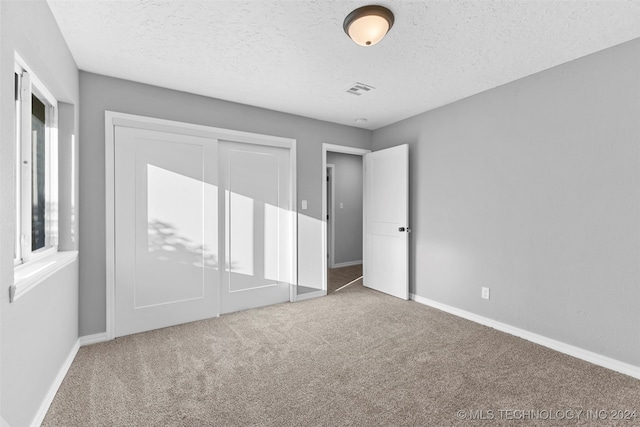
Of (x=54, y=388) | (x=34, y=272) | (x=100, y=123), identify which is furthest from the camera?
(x=100, y=123)

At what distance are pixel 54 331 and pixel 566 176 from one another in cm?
402

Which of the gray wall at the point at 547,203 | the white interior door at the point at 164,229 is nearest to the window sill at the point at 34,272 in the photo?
the white interior door at the point at 164,229

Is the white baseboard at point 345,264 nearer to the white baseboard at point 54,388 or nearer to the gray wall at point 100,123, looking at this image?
the gray wall at point 100,123

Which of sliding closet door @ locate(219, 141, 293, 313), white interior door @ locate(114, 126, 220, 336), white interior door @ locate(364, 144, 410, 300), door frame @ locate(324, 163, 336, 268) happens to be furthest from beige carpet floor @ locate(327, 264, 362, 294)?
white interior door @ locate(114, 126, 220, 336)

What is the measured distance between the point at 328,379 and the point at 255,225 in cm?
197

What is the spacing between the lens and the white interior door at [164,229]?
281cm

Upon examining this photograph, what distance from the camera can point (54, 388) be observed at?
1.93 m

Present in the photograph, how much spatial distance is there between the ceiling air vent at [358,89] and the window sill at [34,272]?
9.18ft

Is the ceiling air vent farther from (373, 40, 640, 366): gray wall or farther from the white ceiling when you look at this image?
(373, 40, 640, 366): gray wall

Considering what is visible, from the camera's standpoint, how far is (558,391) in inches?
77.9

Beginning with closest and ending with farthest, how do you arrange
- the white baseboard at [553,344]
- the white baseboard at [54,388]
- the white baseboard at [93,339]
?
the white baseboard at [54,388]
the white baseboard at [553,344]
the white baseboard at [93,339]

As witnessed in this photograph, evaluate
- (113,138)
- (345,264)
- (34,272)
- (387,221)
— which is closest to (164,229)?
(113,138)

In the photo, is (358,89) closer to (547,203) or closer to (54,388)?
(547,203)

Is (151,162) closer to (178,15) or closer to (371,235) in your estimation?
(178,15)
